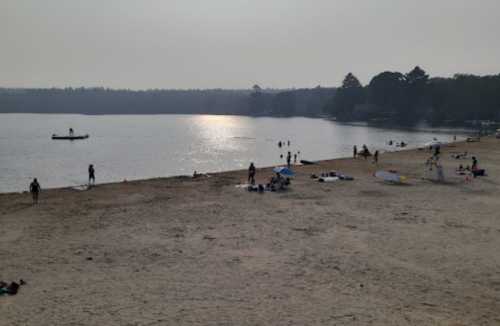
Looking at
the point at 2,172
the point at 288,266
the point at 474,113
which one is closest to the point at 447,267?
the point at 288,266

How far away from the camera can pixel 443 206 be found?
90.3 feet

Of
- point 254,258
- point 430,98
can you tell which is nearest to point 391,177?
point 254,258

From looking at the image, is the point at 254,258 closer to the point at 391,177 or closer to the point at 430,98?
the point at 391,177

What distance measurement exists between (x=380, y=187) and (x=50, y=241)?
23067mm

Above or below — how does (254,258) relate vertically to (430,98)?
below

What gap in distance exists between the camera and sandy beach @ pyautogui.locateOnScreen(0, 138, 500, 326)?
13641mm

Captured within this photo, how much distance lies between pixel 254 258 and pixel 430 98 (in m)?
156

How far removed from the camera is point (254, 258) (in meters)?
18.3

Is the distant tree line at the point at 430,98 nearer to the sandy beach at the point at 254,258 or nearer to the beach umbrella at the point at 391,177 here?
the beach umbrella at the point at 391,177

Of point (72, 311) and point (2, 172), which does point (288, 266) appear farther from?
point (2, 172)

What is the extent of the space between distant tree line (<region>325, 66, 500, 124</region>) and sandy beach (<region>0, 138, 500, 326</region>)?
436 ft

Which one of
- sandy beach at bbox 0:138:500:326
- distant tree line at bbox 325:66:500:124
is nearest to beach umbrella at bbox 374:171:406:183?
sandy beach at bbox 0:138:500:326

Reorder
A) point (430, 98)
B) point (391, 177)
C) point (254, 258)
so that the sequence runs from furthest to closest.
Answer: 1. point (430, 98)
2. point (391, 177)
3. point (254, 258)

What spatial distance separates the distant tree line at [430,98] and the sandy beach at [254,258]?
132861 millimetres
